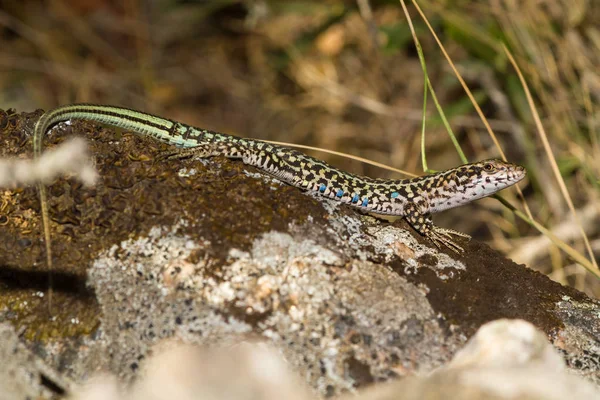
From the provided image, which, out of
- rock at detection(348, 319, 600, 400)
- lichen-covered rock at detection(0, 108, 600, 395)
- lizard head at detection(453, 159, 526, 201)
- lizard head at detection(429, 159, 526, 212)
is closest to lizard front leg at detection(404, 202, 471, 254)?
lichen-covered rock at detection(0, 108, 600, 395)

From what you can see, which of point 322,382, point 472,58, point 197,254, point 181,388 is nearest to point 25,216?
point 197,254

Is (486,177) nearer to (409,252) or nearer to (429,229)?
(429,229)

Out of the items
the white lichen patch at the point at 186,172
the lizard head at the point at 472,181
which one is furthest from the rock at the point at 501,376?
the lizard head at the point at 472,181

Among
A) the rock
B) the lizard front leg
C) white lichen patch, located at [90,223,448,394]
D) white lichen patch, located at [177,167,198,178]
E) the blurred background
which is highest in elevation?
the blurred background

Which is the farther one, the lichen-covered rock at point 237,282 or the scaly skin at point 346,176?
the scaly skin at point 346,176

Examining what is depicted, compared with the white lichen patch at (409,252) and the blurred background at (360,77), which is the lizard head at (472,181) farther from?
the blurred background at (360,77)

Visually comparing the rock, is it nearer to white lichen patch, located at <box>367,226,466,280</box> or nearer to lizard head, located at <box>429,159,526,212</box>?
white lichen patch, located at <box>367,226,466,280</box>

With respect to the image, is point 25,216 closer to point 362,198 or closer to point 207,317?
point 207,317

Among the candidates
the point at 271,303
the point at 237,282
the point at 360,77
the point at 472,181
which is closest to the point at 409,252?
the point at 271,303
